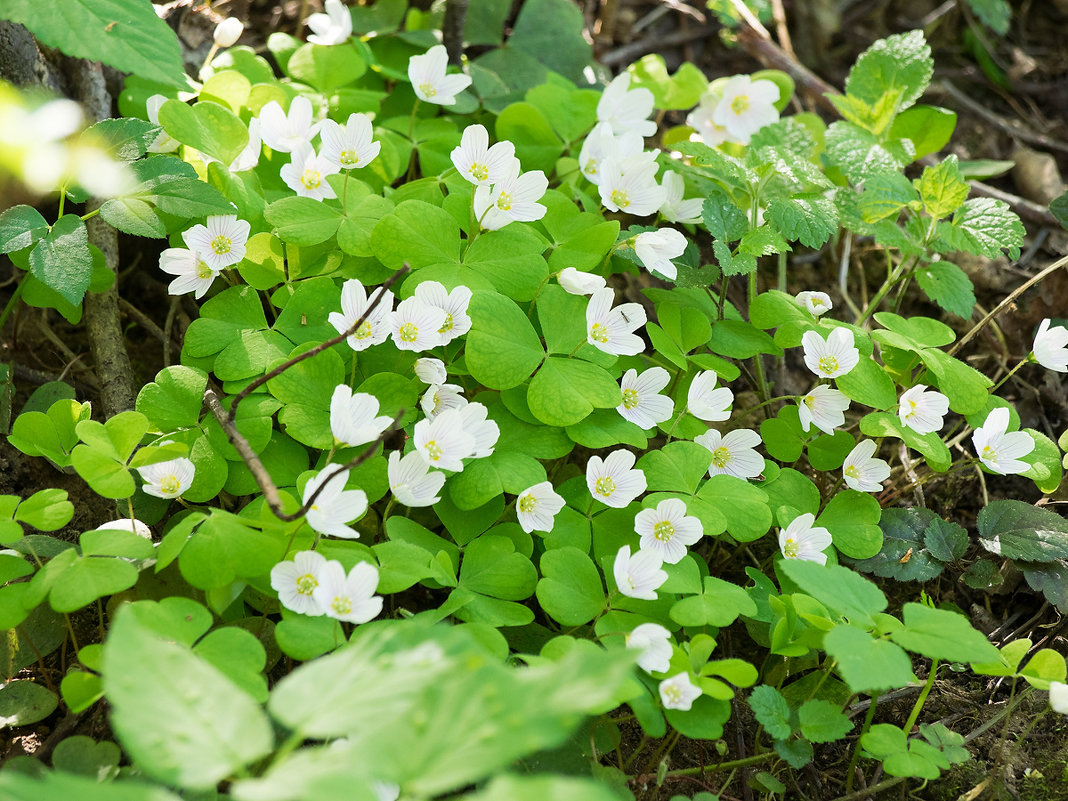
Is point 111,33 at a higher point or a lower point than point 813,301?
higher

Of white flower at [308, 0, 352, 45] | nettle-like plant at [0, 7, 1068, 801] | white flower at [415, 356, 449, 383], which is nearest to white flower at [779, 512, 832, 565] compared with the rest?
nettle-like plant at [0, 7, 1068, 801]

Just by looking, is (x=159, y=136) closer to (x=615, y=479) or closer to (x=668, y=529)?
(x=615, y=479)

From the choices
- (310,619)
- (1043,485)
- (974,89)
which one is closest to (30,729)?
(310,619)

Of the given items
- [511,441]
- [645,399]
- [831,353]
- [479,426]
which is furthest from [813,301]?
[479,426]

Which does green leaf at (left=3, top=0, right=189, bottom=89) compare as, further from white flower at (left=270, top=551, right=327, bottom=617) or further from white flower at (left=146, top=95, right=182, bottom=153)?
white flower at (left=270, top=551, right=327, bottom=617)

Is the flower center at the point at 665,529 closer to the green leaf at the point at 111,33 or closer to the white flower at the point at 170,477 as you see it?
the white flower at the point at 170,477

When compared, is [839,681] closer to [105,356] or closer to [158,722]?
[158,722]
